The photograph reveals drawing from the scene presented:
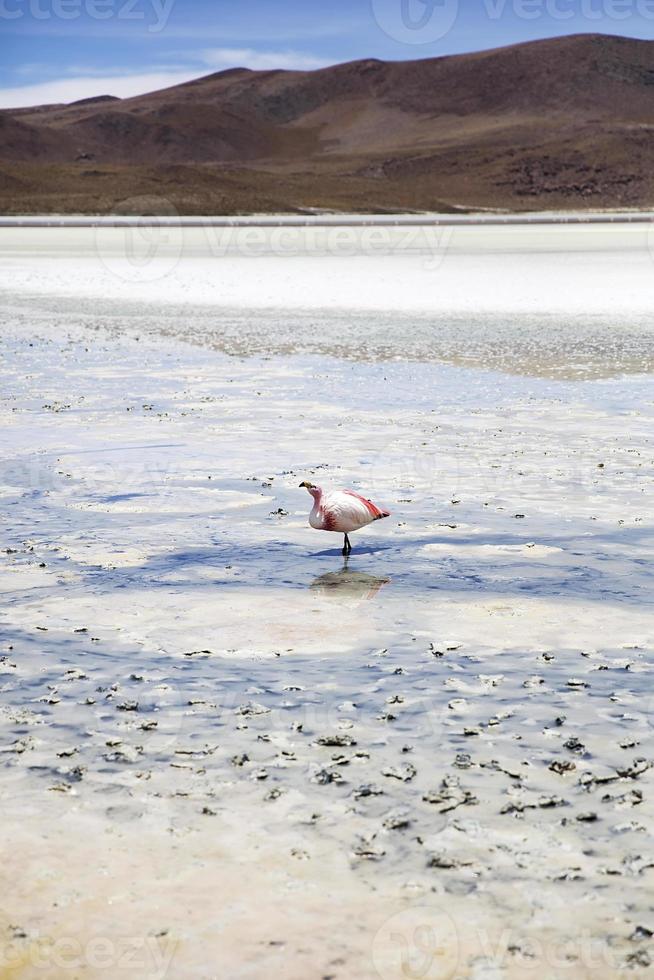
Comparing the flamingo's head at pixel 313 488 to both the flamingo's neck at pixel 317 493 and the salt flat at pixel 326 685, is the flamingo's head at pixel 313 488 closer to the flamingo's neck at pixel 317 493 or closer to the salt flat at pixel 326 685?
the flamingo's neck at pixel 317 493

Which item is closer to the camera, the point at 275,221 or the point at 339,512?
the point at 339,512

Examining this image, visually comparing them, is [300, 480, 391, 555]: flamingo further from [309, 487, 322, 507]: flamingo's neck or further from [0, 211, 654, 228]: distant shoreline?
[0, 211, 654, 228]: distant shoreline

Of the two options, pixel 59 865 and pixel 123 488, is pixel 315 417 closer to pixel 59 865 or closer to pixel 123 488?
pixel 123 488

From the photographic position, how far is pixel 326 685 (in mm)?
5766

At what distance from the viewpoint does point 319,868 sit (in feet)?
13.9

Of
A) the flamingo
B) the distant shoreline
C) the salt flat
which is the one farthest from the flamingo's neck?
the distant shoreline

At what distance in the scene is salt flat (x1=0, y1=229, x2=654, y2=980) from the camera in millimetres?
3953

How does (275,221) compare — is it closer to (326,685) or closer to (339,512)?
(339,512)

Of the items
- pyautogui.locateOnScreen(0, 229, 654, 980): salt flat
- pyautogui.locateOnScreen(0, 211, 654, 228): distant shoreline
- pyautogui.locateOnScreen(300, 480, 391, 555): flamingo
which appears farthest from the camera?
pyautogui.locateOnScreen(0, 211, 654, 228): distant shoreline

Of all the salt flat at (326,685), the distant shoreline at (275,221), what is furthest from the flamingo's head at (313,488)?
the distant shoreline at (275,221)

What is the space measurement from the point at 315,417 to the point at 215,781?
7.77 metres

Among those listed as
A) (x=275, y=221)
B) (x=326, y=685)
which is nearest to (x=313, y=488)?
(x=326, y=685)

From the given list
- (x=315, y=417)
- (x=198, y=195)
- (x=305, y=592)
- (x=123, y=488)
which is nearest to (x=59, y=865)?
(x=305, y=592)

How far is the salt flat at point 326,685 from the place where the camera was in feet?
13.0
